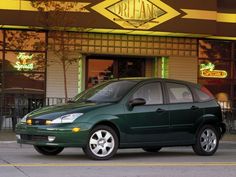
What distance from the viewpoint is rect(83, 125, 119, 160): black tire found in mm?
10758

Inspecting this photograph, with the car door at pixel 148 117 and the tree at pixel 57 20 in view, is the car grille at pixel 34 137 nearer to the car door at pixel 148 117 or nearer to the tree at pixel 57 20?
the car door at pixel 148 117

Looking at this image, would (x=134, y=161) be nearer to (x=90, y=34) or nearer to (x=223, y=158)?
(x=223, y=158)

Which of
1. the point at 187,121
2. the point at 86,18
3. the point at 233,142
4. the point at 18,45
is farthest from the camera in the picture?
the point at 18,45

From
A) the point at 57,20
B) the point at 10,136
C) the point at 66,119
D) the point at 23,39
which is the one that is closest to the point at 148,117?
the point at 66,119

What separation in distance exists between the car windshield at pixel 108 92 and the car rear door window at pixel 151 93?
21 cm

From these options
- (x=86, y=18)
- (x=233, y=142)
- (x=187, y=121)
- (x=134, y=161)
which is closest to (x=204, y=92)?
(x=187, y=121)

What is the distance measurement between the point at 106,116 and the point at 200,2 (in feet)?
32.7

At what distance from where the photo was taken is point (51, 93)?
19719 mm

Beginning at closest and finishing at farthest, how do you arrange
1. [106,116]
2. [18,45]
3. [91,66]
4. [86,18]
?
[106,116], [86,18], [18,45], [91,66]

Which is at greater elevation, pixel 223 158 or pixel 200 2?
pixel 200 2

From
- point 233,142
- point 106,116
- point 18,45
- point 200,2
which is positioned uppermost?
point 200,2

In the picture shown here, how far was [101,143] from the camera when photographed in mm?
10812

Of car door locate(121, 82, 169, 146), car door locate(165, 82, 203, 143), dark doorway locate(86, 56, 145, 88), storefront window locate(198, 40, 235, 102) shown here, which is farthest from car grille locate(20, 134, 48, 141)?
storefront window locate(198, 40, 235, 102)

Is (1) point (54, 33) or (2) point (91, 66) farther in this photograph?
(2) point (91, 66)
